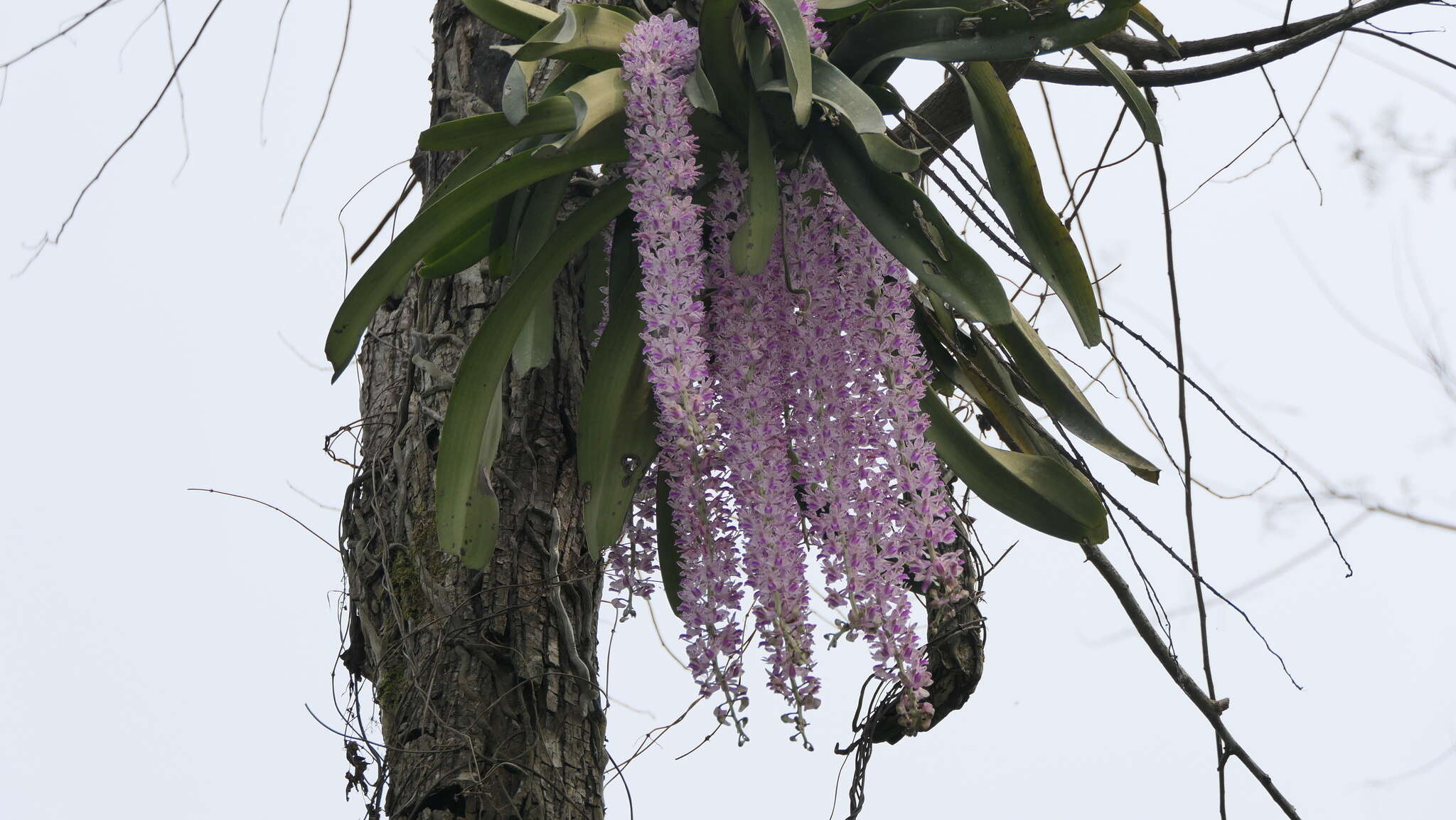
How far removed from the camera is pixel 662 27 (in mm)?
1200

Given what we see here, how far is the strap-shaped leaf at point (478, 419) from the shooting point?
1.27 meters

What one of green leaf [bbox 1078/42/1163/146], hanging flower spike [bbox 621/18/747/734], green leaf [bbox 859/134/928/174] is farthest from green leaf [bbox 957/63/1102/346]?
hanging flower spike [bbox 621/18/747/734]

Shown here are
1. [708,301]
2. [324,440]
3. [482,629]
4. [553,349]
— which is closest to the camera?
[708,301]

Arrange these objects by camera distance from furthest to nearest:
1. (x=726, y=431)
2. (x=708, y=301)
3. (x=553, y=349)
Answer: (x=553, y=349), (x=708, y=301), (x=726, y=431)

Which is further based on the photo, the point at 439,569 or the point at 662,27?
the point at 439,569

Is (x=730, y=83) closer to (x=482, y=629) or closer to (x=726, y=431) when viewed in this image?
(x=726, y=431)

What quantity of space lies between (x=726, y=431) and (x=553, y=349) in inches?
19.7

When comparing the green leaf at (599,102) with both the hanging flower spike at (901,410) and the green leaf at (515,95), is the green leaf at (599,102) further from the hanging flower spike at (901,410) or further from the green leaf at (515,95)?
the hanging flower spike at (901,410)

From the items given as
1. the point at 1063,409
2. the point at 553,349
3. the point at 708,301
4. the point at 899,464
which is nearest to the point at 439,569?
the point at 553,349

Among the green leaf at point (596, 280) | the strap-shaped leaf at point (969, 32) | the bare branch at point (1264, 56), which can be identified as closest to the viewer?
the strap-shaped leaf at point (969, 32)

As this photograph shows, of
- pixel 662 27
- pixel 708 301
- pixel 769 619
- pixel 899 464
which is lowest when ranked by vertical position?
pixel 769 619

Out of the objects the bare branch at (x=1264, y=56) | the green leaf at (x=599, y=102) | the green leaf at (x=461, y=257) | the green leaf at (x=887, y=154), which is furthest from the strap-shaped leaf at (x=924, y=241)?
the bare branch at (x=1264, y=56)

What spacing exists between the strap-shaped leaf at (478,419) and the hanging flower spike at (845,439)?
0.72 ft

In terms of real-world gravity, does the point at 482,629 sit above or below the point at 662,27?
below
